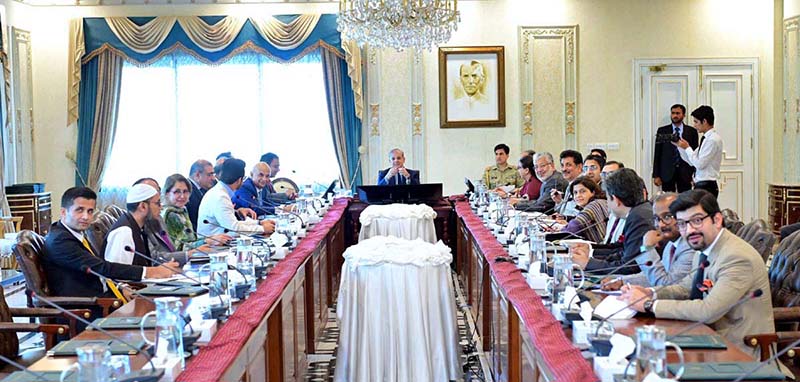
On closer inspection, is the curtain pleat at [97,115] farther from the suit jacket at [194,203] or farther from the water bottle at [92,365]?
the water bottle at [92,365]

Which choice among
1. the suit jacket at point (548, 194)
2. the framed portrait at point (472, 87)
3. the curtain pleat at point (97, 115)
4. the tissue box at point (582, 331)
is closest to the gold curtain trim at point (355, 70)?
the framed portrait at point (472, 87)

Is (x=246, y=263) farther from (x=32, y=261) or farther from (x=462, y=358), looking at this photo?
(x=462, y=358)

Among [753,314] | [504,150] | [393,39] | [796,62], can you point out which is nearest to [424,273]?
[753,314]

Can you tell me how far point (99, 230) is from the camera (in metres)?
5.23

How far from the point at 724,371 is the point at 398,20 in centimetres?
572

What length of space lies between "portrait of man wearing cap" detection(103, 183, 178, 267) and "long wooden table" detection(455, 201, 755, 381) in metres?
1.65

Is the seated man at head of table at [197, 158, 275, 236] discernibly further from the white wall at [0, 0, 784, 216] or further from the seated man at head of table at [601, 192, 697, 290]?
the white wall at [0, 0, 784, 216]

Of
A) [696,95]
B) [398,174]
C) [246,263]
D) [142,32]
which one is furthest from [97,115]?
[246,263]

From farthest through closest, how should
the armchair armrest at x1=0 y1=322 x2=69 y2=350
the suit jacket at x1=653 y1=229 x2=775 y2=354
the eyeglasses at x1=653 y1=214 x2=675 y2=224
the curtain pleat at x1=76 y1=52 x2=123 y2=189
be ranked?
1. the curtain pleat at x1=76 y1=52 x2=123 y2=189
2. the eyeglasses at x1=653 y1=214 x2=675 y2=224
3. the armchair armrest at x1=0 y1=322 x2=69 y2=350
4. the suit jacket at x1=653 y1=229 x2=775 y2=354

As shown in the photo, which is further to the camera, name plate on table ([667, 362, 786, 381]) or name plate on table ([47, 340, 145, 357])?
name plate on table ([47, 340, 145, 357])

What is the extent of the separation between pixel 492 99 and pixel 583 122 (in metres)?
1.15

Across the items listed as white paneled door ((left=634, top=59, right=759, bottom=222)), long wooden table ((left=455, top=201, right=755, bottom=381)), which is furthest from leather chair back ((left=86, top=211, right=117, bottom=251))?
white paneled door ((left=634, top=59, right=759, bottom=222))

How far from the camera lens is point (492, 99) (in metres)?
10.6

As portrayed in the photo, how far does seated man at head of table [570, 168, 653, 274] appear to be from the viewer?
13.9 feet
